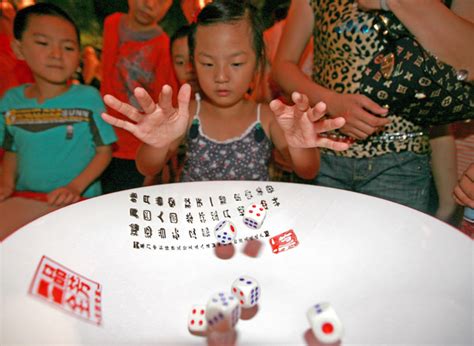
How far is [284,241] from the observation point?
2.08ft

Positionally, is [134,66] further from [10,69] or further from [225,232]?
[225,232]

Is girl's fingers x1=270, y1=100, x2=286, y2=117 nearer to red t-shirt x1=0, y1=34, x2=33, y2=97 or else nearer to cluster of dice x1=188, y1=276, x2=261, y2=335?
cluster of dice x1=188, y1=276, x2=261, y2=335

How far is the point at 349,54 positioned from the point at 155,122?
1.20 feet

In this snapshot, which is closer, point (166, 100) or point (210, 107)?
point (166, 100)

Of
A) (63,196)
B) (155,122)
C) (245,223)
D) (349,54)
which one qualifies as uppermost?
(349,54)

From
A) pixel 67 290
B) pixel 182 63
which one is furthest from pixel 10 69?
pixel 67 290

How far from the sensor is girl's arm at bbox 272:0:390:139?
2.37ft

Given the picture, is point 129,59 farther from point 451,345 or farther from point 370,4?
point 451,345

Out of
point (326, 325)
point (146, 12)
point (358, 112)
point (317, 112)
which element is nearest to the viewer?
point (326, 325)

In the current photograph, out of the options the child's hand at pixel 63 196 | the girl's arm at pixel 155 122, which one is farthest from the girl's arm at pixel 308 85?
the child's hand at pixel 63 196

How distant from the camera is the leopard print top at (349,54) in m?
0.71

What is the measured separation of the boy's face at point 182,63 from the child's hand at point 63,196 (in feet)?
1.08

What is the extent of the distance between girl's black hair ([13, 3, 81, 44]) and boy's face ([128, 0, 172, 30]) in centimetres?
13

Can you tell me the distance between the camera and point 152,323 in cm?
52
